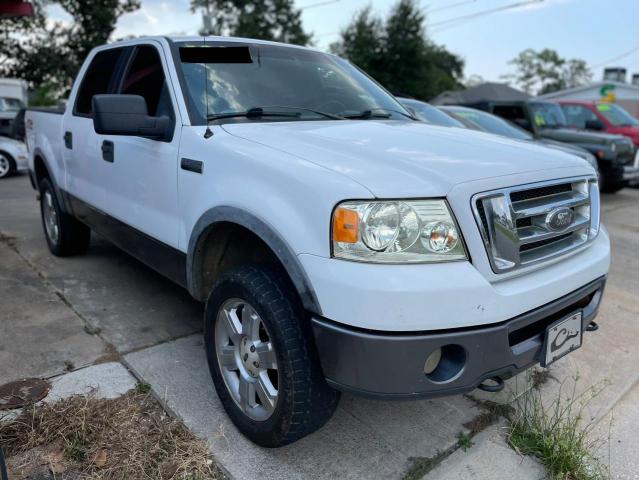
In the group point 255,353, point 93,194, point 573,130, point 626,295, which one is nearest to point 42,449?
point 255,353

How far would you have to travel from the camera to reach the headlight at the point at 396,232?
6.23ft

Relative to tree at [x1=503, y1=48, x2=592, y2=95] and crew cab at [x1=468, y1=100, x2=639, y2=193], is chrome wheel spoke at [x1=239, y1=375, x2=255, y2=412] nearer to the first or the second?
crew cab at [x1=468, y1=100, x2=639, y2=193]

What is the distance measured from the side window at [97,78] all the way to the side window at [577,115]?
32.2 feet

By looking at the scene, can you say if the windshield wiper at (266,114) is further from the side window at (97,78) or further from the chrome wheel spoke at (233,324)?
the side window at (97,78)

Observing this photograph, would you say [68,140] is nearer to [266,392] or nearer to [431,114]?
[266,392]

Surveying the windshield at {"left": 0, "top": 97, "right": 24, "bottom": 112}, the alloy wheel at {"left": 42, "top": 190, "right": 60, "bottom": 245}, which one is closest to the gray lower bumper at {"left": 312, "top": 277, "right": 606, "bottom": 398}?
the alloy wheel at {"left": 42, "top": 190, "right": 60, "bottom": 245}

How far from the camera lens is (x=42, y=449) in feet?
7.56

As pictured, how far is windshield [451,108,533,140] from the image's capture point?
7750 mm

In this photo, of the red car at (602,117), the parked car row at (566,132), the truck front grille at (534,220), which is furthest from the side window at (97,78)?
the red car at (602,117)

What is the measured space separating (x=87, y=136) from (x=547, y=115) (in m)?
8.62

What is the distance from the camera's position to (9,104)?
17406 mm

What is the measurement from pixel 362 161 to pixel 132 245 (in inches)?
77.7

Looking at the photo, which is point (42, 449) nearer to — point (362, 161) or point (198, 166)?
point (198, 166)

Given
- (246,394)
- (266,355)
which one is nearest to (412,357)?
(266,355)
